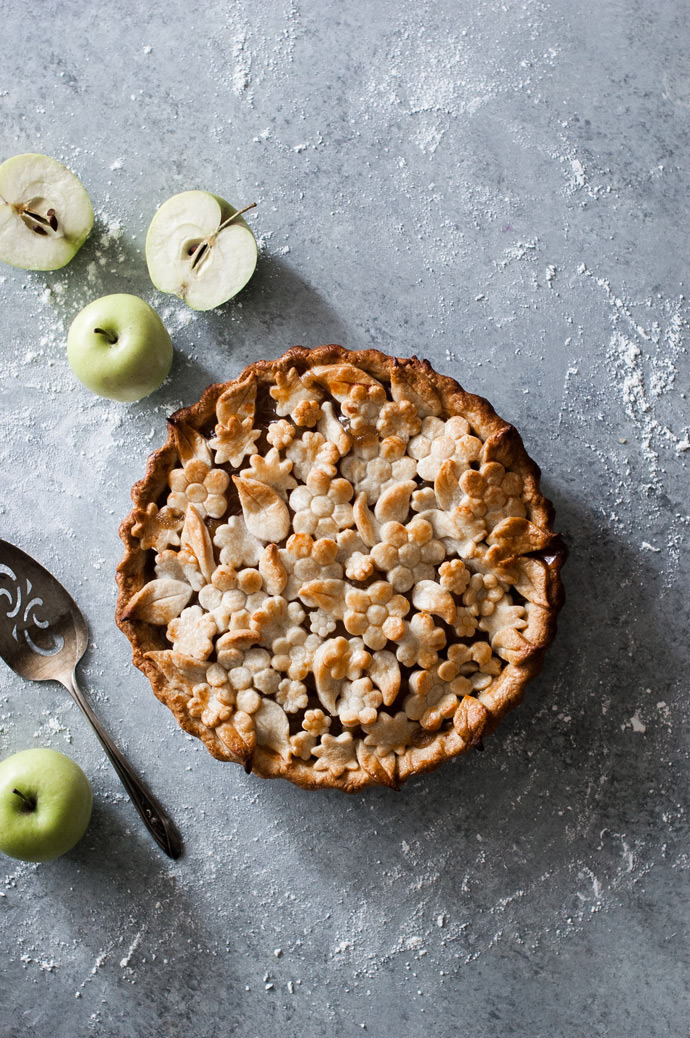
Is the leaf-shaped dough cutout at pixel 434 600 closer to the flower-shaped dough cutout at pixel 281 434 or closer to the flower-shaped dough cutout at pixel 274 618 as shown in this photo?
the flower-shaped dough cutout at pixel 274 618

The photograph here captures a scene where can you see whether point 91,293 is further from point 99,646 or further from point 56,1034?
point 56,1034

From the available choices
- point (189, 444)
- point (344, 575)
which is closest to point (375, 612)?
point (344, 575)

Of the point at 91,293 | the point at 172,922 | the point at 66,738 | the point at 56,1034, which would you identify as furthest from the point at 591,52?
the point at 56,1034

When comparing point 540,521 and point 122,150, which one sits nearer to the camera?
point 540,521

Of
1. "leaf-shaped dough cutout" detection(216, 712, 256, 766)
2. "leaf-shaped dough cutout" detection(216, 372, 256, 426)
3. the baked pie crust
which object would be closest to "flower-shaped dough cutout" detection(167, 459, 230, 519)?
the baked pie crust

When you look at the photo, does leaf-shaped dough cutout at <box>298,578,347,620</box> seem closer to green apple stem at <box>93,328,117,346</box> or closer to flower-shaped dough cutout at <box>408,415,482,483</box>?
flower-shaped dough cutout at <box>408,415,482,483</box>

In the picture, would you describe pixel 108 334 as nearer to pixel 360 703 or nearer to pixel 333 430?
pixel 333 430

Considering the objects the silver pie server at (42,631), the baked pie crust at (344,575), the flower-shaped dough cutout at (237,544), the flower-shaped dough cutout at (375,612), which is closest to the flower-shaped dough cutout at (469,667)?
the baked pie crust at (344,575)
